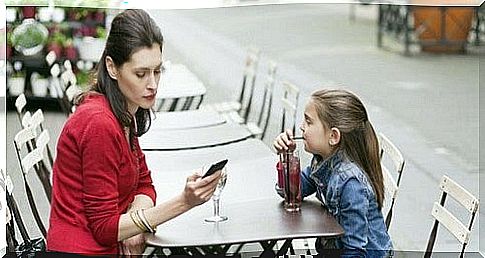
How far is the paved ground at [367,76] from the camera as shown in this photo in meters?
3.68

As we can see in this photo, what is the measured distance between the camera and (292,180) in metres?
2.77

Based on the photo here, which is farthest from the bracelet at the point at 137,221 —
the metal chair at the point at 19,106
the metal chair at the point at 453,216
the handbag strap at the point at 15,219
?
the metal chair at the point at 19,106

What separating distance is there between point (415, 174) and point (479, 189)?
0.38 meters

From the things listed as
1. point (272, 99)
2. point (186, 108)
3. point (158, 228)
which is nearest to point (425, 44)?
point (272, 99)

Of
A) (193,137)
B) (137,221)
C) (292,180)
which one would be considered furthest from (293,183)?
(193,137)

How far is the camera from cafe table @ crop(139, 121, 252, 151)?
379 centimetres

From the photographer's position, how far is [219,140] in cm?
390

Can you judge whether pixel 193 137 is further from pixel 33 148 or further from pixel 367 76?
pixel 367 76

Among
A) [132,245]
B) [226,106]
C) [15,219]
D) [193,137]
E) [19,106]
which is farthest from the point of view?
[226,106]

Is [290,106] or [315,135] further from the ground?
[315,135]

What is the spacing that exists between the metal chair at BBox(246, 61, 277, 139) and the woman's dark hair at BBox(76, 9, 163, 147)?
1.70 m

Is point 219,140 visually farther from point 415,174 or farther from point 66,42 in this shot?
point 66,42

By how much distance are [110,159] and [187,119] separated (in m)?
1.86

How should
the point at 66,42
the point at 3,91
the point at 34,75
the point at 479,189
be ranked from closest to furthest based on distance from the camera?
1. the point at 3,91
2. the point at 479,189
3. the point at 66,42
4. the point at 34,75
